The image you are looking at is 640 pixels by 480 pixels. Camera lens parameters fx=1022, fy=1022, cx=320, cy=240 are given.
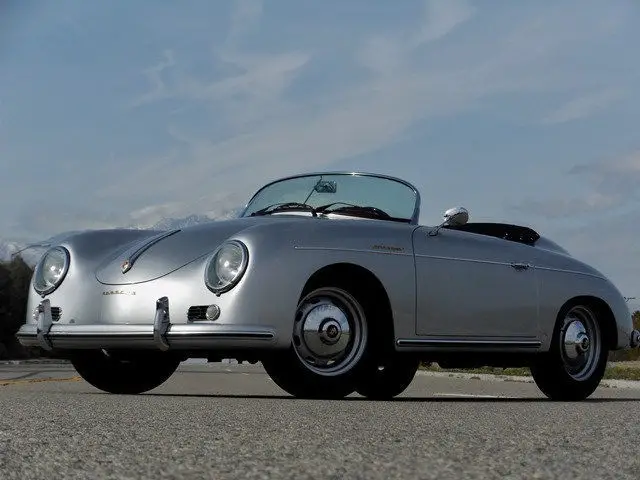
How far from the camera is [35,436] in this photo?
12.4 ft

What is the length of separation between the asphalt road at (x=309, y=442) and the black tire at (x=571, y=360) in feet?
7.38

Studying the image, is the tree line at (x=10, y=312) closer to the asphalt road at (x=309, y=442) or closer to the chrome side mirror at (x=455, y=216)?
the chrome side mirror at (x=455, y=216)

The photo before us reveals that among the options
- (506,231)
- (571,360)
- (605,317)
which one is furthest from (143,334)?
(605,317)

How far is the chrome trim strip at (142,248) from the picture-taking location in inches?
259

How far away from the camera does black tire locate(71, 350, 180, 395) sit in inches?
289

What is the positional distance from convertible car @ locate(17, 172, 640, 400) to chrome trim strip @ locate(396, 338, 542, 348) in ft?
0.04

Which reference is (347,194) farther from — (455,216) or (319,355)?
(319,355)

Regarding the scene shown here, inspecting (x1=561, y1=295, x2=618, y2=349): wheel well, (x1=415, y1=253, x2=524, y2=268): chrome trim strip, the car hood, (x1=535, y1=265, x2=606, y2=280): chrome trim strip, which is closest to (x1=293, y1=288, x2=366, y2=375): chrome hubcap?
the car hood

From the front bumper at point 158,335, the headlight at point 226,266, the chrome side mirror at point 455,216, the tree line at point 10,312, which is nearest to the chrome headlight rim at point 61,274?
the front bumper at point 158,335

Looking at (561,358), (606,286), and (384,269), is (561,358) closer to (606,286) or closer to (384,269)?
(606,286)

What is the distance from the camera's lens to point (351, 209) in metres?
7.55

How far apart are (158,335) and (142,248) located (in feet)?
2.77

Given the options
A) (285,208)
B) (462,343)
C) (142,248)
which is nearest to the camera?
(142,248)

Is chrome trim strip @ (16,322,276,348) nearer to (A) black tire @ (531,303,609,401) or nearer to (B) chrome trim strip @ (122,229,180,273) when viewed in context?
(B) chrome trim strip @ (122,229,180,273)
